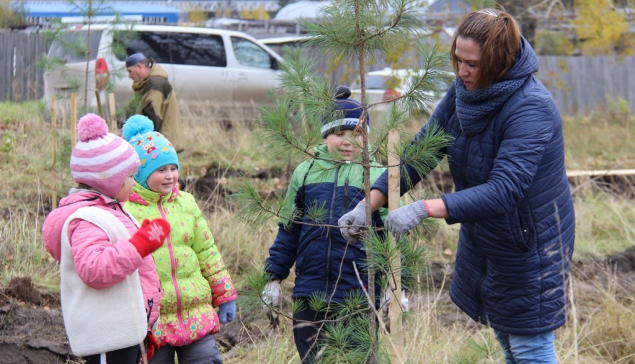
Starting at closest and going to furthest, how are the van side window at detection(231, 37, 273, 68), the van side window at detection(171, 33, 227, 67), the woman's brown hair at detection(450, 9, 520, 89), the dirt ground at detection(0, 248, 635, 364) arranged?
1. the woman's brown hair at detection(450, 9, 520, 89)
2. the dirt ground at detection(0, 248, 635, 364)
3. the van side window at detection(171, 33, 227, 67)
4. the van side window at detection(231, 37, 273, 68)

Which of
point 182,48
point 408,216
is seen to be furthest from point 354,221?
point 182,48

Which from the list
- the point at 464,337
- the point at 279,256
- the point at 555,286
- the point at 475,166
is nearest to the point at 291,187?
the point at 279,256

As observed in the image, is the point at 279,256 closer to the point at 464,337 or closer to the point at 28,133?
the point at 464,337

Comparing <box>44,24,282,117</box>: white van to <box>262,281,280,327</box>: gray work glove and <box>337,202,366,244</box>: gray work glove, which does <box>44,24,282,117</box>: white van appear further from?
<box>337,202,366,244</box>: gray work glove

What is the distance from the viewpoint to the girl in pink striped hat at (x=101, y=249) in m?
2.47

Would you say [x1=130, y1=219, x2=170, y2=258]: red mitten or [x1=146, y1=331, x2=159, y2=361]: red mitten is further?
[x1=146, y1=331, x2=159, y2=361]: red mitten

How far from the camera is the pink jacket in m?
2.45

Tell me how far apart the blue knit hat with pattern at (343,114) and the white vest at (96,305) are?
867mm

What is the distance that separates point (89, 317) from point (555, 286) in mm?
1696

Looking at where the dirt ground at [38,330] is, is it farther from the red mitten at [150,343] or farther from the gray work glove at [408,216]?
the gray work glove at [408,216]

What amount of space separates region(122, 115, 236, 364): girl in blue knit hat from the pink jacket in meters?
0.43

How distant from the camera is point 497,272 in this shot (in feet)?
9.22

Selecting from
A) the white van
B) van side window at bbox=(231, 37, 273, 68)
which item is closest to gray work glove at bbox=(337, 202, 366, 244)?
the white van

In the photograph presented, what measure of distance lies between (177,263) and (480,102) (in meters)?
1.44
